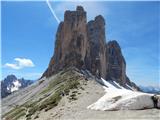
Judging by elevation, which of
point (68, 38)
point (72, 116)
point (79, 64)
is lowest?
point (72, 116)

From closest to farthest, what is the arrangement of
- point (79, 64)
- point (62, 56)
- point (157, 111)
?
point (157, 111), point (79, 64), point (62, 56)

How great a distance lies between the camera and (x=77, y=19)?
184000 millimetres

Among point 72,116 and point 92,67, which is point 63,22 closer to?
point 92,67

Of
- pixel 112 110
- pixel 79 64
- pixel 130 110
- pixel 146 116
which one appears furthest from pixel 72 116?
pixel 79 64

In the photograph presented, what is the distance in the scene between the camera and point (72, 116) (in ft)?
104

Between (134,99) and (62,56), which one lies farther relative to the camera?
(62,56)

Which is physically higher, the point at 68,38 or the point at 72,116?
the point at 68,38

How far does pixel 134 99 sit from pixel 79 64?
134914 mm

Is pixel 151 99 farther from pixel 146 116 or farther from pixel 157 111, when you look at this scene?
pixel 146 116

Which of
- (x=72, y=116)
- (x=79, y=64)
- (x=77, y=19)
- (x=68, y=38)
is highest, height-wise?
(x=77, y=19)

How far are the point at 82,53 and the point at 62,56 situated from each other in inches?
549

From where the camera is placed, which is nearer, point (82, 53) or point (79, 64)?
point (79, 64)

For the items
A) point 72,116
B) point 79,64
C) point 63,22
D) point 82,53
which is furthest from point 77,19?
point 72,116

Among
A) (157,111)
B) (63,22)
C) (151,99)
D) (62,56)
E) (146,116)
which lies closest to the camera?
(146,116)
